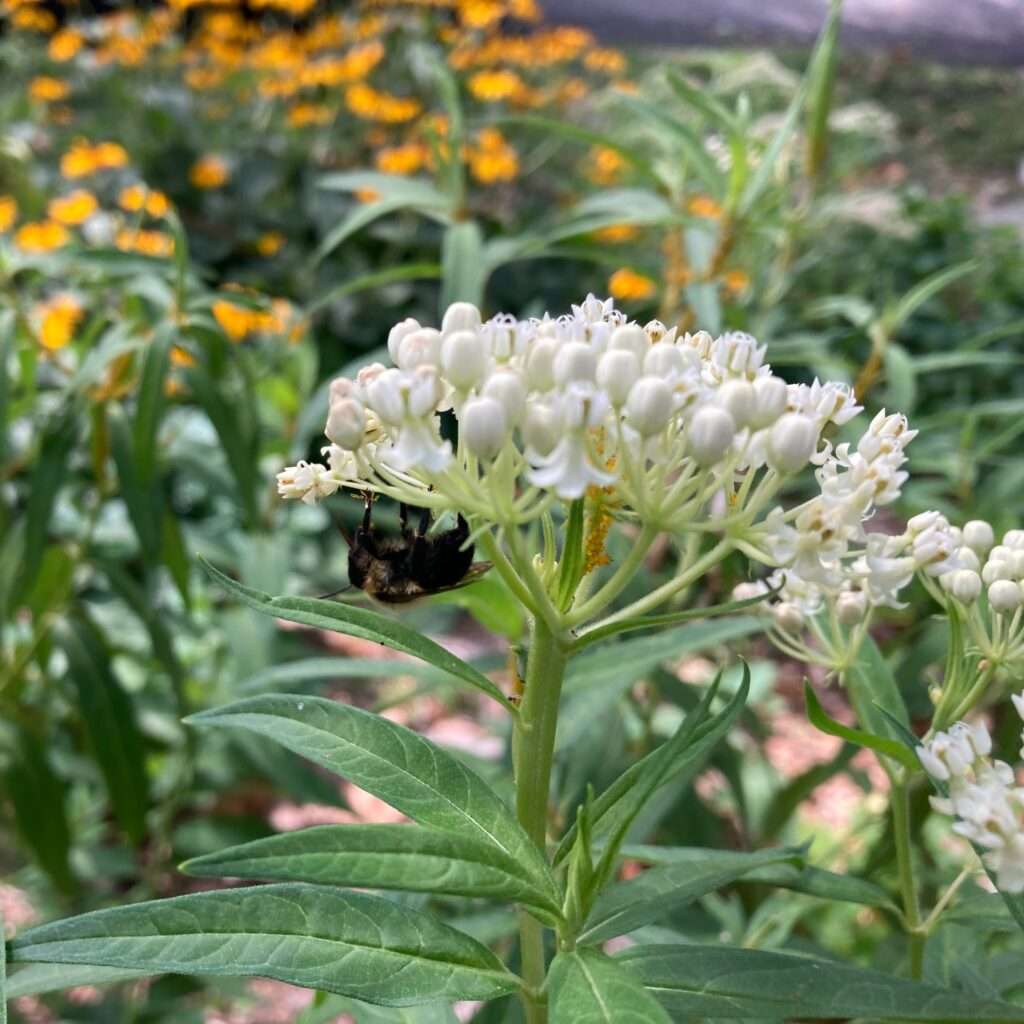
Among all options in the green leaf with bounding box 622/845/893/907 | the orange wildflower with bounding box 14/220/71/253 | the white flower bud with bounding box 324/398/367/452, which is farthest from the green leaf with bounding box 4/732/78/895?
the orange wildflower with bounding box 14/220/71/253

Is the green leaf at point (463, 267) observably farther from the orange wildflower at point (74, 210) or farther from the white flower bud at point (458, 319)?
the orange wildflower at point (74, 210)

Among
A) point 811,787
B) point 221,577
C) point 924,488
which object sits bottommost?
point 811,787

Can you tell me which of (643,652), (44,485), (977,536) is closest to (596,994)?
(977,536)

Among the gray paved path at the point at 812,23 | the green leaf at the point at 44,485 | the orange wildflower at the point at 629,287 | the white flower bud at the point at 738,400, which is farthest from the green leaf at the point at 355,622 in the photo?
the gray paved path at the point at 812,23

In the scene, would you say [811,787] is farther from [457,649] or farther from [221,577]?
[457,649]

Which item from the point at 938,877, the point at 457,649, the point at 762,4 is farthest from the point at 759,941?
the point at 762,4

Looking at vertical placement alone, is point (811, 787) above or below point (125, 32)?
below

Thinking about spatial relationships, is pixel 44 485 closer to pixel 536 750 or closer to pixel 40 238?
pixel 536 750
